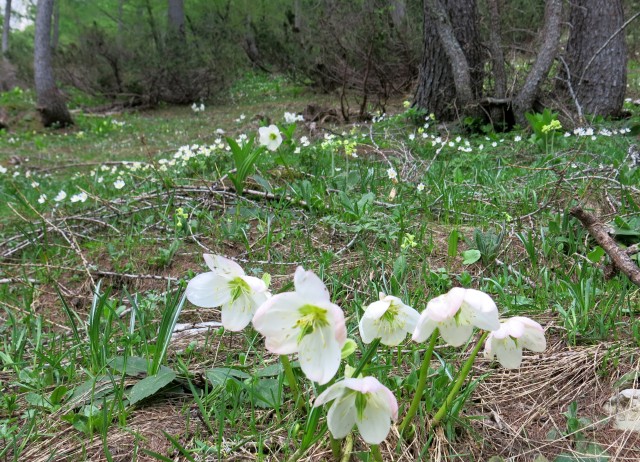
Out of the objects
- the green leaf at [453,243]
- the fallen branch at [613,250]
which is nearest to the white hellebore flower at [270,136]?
the green leaf at [453,243]

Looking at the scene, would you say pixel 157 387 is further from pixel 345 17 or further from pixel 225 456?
pixel 345 17

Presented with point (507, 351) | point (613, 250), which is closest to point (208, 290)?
point (507, 351)

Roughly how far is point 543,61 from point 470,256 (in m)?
4.37

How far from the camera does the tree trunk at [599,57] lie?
A: 5.99 metres

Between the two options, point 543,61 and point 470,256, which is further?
point 543,61

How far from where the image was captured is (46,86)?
36.3 feet

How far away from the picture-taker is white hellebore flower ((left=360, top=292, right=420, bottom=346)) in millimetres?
1060

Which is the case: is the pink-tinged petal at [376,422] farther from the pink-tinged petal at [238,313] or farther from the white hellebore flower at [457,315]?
the pink-tinged petal at [238,313]

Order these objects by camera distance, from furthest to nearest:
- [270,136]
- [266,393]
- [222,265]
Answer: [270,136] < [266,393] < [222,265]

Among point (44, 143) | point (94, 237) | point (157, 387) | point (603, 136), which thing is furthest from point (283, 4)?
point (157, 387)

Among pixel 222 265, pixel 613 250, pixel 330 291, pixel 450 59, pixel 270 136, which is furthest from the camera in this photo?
pixel 450 59

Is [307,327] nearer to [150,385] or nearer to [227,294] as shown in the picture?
[227,294]

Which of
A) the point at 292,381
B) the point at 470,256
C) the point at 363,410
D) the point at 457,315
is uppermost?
the point at 457,315

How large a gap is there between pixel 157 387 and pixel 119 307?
1.02 m
